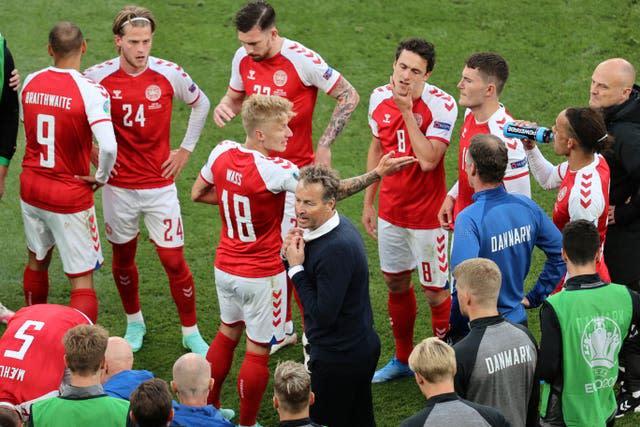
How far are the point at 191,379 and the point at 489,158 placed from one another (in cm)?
194

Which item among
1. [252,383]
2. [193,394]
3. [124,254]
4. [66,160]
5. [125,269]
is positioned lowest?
[252,383]

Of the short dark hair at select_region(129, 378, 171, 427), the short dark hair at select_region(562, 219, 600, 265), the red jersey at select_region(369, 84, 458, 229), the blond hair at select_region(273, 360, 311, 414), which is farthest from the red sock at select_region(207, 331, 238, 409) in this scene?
the short dark hair at select_region(562, 219, 600, 265)

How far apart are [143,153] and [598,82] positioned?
308 centimetres

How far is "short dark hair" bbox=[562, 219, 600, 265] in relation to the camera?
4.80 meters

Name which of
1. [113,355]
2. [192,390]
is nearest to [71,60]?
[113,355]

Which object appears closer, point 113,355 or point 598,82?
point 113,355

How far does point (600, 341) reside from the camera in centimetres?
479

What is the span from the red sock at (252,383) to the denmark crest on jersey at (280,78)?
1.99m

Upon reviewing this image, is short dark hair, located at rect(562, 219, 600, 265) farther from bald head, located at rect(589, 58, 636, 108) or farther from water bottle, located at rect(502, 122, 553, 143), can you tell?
bald head, located at rect(589, 58, 636, 108)

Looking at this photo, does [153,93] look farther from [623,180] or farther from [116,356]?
[623,180]

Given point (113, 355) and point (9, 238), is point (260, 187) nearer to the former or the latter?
point (113, 355)

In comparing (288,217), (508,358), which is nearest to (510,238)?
(508,358)

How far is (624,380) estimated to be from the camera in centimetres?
614

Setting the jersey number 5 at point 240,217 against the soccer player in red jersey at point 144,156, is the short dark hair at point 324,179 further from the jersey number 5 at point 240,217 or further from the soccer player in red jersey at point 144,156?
the soccer player in red jersey at point 144,156
